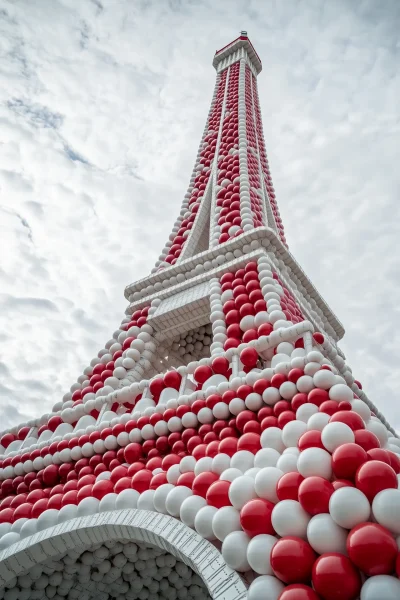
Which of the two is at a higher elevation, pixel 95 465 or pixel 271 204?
pixel 271 204

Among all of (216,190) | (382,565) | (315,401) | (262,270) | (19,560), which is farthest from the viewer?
(216,190)

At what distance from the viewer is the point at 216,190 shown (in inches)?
435

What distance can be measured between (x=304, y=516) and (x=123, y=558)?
330cm

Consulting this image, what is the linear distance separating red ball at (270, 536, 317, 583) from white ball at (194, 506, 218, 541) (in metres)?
0.80

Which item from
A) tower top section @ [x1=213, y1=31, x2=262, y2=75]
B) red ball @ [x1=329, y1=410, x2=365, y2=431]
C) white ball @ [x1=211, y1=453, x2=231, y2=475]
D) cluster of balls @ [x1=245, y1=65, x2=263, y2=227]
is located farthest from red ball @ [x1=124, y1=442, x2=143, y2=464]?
tower top section @ [x1=213, y1=31, x2=262, y2=75]

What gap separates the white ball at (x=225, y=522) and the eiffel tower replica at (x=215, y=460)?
0.01 meters

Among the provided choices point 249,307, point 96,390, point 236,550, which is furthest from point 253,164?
point 236,550

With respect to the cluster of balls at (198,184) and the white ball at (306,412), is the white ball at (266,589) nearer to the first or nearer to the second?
the white ball at (306,412)

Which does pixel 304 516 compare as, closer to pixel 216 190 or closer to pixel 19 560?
pixel 19 560

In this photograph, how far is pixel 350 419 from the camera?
12.8 feet

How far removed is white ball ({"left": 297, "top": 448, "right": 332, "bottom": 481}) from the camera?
3.50 meters

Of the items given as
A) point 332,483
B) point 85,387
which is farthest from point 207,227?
point 332,483

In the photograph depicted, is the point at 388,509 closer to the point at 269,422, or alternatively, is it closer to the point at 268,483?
the point at 268,483

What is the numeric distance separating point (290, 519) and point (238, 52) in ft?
60.5
